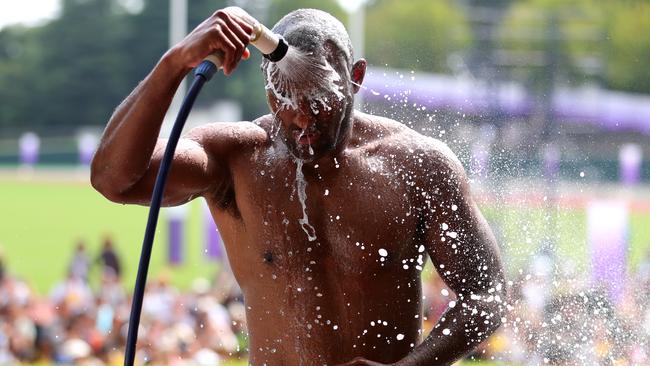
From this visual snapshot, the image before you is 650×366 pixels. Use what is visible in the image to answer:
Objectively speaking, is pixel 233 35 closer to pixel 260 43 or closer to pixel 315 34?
pixel 260 43

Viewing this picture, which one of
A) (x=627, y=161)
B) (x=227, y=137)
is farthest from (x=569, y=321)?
(x=627, y=161)

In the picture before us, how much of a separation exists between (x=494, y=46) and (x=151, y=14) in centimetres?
1155

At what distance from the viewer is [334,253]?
260 centimetres

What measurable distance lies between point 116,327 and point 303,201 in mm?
5914

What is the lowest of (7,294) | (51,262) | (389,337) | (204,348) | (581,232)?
(51,262)

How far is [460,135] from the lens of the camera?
11.2 ft

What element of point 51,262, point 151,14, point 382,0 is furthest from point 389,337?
point 151,14

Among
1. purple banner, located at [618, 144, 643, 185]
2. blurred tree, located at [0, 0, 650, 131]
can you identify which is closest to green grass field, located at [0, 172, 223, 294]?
blurred tree, located at [0, 0, 650, 131]

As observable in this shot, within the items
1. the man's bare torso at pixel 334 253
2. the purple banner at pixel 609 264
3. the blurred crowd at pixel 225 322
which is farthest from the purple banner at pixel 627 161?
the man's bare torso at pixel 334 253

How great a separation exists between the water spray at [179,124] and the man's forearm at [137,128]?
0.06 m

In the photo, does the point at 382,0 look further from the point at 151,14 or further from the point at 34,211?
the point at 34,211

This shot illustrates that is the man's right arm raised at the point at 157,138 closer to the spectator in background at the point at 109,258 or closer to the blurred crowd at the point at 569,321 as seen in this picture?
the blurred crowd at the point at 569,321

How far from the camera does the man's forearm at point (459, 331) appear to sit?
253cm

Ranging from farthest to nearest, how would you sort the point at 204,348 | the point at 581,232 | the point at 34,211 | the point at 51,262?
the point at 34,211 < the point at 51,262 < the point at 204,348 < the point at 581,232
